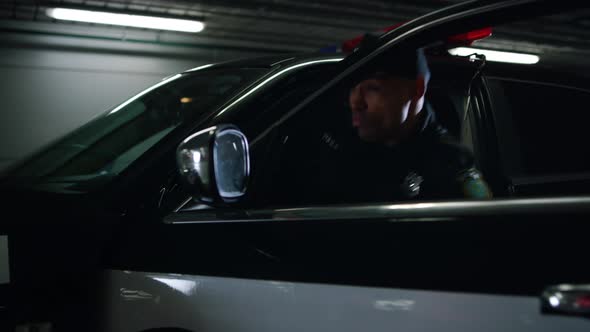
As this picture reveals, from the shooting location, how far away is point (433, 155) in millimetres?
1743

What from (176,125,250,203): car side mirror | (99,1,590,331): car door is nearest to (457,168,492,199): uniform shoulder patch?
(99,1,590,331): car door

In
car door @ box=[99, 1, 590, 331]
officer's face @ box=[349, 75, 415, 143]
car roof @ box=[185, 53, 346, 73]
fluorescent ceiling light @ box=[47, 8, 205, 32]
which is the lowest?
car door @ box=[99, 1, 590, 331]

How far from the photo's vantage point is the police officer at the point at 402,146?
1652 mm

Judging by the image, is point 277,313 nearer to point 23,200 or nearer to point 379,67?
point 379,67

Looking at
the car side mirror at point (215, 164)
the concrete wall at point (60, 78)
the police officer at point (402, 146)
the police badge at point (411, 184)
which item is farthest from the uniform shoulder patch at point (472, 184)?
the concrete wall at point (60, 78)

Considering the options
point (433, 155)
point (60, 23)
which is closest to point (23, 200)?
point (433, 155)

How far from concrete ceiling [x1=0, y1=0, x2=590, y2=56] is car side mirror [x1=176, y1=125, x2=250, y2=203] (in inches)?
356

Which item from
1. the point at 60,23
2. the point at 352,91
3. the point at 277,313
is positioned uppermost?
the point at 60,23

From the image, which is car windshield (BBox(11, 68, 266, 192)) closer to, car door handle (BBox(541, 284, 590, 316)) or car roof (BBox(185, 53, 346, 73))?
car roof (BBox(185, 53, 346, 73))

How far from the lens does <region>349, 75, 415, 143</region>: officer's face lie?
1.76 metres

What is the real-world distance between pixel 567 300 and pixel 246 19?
438 inches

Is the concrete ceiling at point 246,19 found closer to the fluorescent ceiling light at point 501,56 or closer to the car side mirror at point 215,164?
the fluorescent ceiling light at point 501,56

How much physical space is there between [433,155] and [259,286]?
22.9 inches

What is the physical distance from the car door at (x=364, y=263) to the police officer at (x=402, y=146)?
0.20 m
